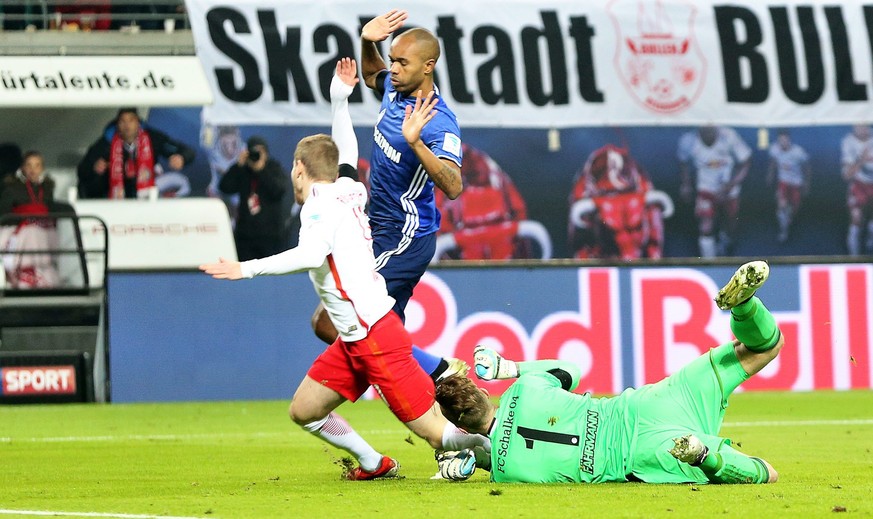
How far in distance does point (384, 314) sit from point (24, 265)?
8.29 meters

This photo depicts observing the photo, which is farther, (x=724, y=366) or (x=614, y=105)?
(x=614, y=105)

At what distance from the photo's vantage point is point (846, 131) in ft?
57.0

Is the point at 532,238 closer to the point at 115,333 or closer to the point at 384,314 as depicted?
the point at 115,333

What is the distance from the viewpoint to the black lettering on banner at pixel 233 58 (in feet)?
49.4

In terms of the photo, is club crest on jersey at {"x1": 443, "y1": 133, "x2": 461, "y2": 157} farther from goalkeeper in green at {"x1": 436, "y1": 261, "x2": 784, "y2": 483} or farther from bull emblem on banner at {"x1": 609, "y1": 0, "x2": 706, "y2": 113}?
bull emblem on banner at {"x1": 609, "y1": 0, "x2": 706, "y2": 113}

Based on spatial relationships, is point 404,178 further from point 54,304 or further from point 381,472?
point 54,304

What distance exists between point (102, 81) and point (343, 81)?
25.6ft

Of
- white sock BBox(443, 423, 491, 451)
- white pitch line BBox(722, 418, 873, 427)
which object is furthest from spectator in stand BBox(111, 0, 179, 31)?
white sock BBox(443, 423, 491, 451)

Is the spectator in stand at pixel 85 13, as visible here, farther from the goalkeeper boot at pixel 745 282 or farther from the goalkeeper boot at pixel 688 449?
the goalkeeper boot at pixel 688 449

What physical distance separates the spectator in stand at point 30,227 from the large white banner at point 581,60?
1.89m

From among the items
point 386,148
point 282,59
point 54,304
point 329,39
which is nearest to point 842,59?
point 329,39

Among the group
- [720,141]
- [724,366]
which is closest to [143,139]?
[720,141]

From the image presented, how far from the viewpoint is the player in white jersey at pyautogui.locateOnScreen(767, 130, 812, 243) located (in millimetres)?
17203

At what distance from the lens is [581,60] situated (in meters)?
15.8
